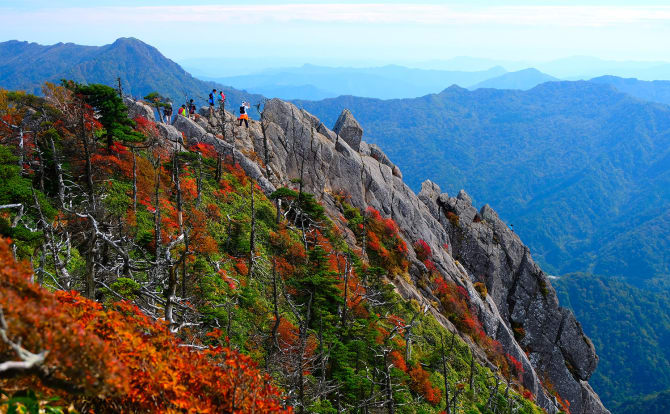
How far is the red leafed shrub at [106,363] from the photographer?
7215mm

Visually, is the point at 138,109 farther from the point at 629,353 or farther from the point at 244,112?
the point at 629,353

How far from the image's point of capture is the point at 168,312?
16453 millimetres

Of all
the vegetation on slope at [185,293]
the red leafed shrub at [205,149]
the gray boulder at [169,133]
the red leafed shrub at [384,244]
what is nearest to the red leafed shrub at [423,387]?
the vegetation on slope at [185,293]

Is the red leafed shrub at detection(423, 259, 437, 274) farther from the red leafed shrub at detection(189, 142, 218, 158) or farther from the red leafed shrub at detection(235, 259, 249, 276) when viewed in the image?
the red leafed shrub at detection(189, 142, 218, 158)

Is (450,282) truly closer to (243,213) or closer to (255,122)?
(243,213)

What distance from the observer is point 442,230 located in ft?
229

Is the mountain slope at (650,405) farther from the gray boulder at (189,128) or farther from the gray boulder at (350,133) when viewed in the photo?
the gray boulder at (189,128)

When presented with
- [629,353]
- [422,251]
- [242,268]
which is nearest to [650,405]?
[629,353]

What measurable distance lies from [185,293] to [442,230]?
5172 centimetres

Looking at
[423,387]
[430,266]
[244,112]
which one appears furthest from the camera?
[430,266]

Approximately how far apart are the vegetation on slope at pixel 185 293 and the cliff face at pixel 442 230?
454cm

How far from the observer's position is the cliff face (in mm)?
57375

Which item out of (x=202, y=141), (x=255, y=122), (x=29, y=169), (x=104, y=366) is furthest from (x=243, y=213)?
(x=104, y=366)

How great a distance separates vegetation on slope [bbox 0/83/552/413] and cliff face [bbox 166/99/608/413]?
454 centimetres
